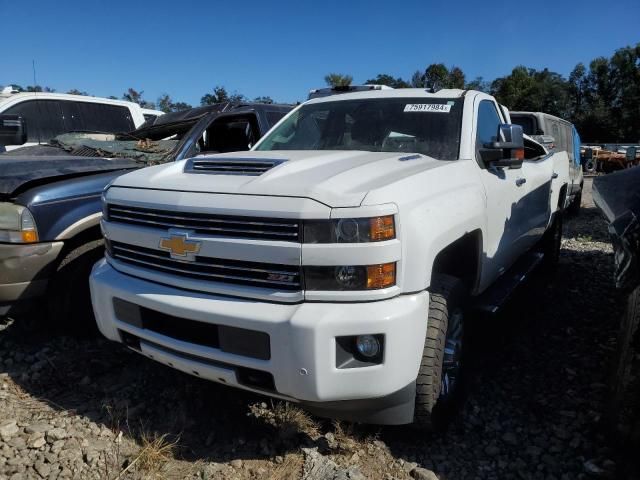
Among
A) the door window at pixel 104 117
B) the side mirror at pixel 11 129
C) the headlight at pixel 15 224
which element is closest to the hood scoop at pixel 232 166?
the headlight at pixel 15 224

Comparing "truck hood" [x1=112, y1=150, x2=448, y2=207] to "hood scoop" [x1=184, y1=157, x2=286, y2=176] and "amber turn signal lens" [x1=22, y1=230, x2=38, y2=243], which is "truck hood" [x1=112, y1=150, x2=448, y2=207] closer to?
"hood scoop" [x1=184, y1=157, x2=286, y2=176]

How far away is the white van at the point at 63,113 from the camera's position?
6.74m

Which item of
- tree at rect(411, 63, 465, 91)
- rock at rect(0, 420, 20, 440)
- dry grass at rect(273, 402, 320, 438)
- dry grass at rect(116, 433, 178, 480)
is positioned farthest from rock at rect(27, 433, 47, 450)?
tree at rect(411, 63, 465, 91)

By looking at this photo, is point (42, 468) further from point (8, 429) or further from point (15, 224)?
point (15, 224)

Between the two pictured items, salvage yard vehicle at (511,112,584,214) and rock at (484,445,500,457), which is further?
Answer: salvage yard vehicle at (511,112,584,214)

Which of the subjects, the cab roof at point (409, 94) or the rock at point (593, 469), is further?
the cab roof at point (409, 94)

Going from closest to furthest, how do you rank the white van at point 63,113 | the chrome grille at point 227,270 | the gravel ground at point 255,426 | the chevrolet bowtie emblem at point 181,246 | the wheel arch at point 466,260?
1. the chrome grille at point 227,270
2. the chevrolet bowtie emblem at point 181,246
3. the gravel ground at point 255,426
4. the wheel arch at point 466,260
5. the white van at point 63,113

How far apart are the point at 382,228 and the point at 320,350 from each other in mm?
561

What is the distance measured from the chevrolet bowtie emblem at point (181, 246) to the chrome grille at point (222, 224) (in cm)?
6

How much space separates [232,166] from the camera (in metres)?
2.69

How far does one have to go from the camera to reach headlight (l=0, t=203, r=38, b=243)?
3203 mm

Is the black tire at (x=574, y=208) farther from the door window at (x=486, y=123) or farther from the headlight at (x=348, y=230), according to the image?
the headlight at (x=348, y=230)

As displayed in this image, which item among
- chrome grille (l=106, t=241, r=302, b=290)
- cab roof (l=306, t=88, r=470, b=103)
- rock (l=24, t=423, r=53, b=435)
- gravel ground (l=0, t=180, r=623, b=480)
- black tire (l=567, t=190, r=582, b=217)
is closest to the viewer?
chrome grille (l=106, t=241, r=302, b=290)

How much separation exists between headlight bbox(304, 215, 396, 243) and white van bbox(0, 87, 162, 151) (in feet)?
17.8
